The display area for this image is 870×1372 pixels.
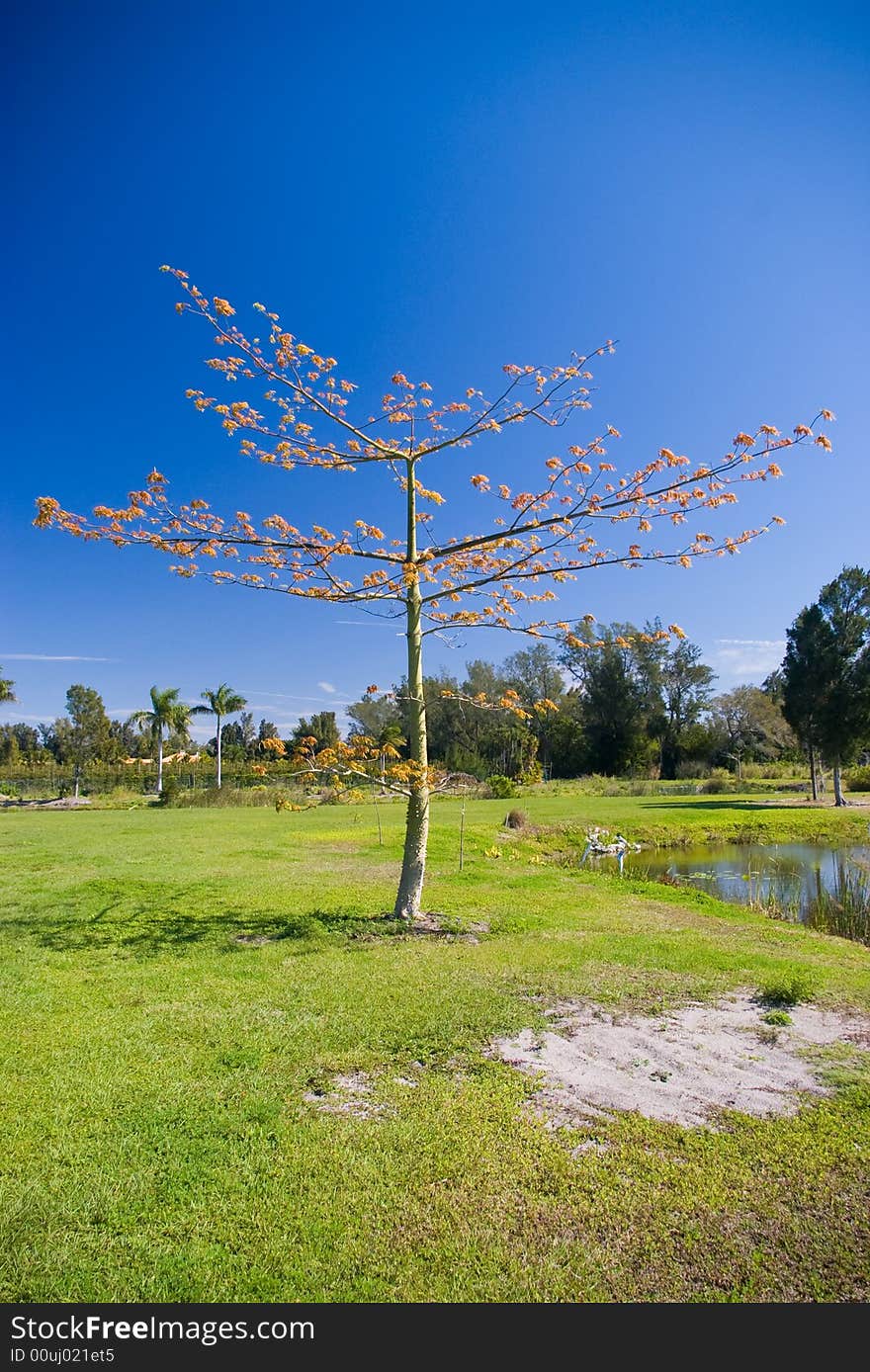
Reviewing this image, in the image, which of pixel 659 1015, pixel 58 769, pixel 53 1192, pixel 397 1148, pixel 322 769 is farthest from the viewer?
pixel 58 769

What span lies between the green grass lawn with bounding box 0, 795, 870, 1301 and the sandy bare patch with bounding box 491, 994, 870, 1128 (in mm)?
183

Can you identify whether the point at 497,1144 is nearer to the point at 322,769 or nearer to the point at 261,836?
the point at 322,769

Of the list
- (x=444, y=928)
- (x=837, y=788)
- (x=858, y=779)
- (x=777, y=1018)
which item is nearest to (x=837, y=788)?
(x=837, y=788)

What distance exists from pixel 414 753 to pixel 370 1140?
4727 millimetres

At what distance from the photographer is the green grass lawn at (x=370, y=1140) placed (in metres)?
2.54

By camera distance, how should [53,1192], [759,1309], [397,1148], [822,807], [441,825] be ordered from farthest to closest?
[822,807] → [441,825] → [397,1148] → [53,1192] → [759,1309]

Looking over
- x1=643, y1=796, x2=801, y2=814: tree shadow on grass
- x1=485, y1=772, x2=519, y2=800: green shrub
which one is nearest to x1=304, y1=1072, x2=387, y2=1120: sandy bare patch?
x1=643, y1=796, x2=801, y2=814: tree shadow on grass

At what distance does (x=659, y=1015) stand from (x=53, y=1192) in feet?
13.0

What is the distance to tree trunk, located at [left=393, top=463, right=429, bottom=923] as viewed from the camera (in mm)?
7949

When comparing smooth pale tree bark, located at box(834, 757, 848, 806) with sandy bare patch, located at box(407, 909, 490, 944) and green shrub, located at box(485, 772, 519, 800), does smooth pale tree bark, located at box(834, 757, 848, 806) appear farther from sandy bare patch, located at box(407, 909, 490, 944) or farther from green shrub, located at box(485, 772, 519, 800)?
sandy bare patch, located at box(407, 909, 490, 944)

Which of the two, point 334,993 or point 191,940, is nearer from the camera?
point 334,993

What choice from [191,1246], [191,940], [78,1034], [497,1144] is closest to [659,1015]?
[497,1144]

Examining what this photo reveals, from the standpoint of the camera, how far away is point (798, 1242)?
270cm

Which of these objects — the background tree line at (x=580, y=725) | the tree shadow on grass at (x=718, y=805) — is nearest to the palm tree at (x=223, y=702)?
the background tree line at (x=580, y=725)
